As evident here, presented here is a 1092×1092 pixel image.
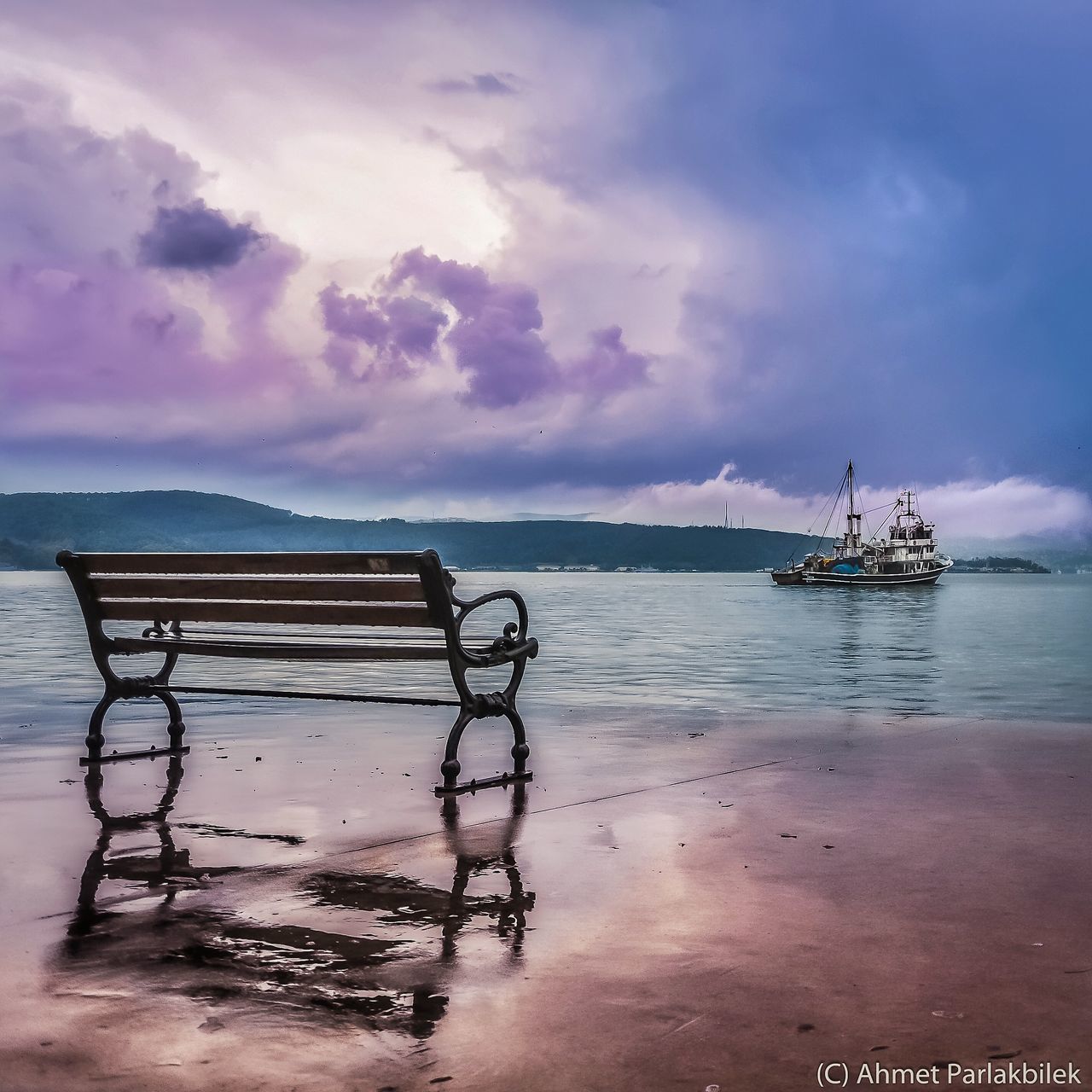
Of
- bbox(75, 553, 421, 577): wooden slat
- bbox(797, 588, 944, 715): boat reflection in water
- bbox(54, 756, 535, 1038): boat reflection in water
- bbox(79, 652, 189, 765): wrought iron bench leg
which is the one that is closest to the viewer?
bbox(54, 756, 535, 1038): boat reflection in water

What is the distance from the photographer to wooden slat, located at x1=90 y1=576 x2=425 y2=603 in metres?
6.03

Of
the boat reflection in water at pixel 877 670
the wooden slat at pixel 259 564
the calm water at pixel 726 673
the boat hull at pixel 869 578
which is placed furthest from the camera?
the boat hull at pixel 869 578

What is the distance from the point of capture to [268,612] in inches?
258

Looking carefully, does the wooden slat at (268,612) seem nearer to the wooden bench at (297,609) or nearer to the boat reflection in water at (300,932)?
the wooden bench at (297,609)

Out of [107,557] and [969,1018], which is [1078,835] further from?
[107,557]

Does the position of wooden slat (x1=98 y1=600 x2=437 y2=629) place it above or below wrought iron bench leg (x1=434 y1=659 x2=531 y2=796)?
above

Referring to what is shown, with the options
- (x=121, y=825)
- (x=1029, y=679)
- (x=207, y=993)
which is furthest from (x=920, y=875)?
(x=1029, y=679)

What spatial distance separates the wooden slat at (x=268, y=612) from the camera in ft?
20.1

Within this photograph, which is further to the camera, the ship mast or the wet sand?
the ship mast

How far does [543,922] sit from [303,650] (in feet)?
9.28

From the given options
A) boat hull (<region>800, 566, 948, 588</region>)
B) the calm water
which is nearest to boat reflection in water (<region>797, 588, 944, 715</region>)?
the calm water

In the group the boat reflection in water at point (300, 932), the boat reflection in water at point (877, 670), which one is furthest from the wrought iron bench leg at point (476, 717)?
the boat reflection in water at point (877, 670)

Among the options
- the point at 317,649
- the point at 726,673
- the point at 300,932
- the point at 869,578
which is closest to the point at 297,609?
the point at 317,649

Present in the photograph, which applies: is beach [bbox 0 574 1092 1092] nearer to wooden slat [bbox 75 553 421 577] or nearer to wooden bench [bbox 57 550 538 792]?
wooden bench [bbox 57 550 538 792]
